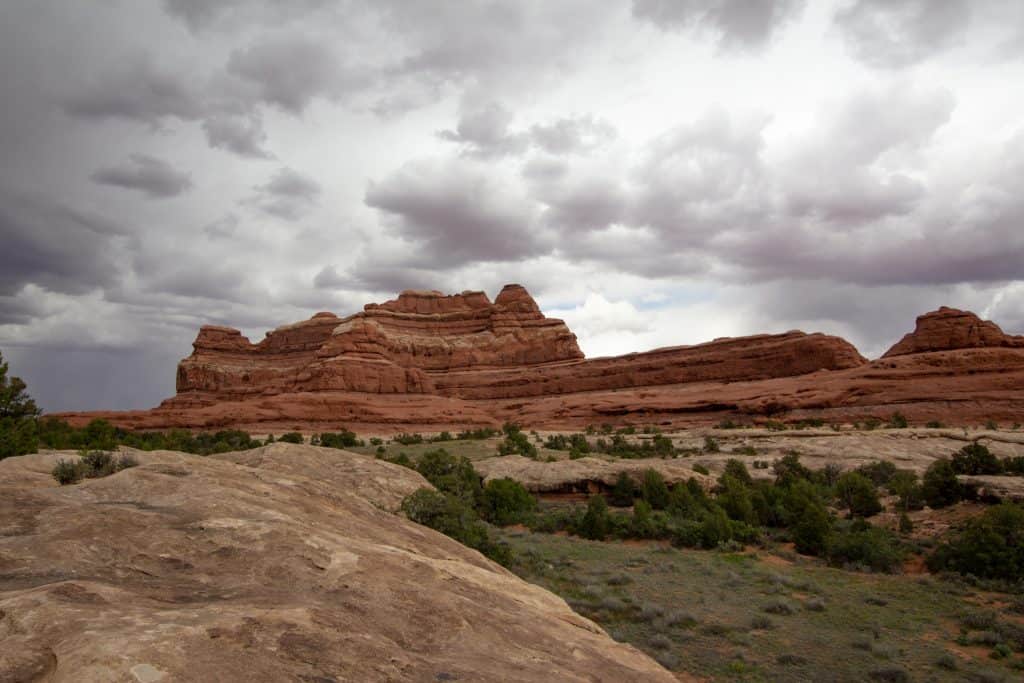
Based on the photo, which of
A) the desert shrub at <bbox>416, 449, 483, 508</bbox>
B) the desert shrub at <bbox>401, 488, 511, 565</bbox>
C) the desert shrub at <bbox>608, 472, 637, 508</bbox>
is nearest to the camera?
the desert shrub at <bbox>401, 488, 511, 565</bbox>

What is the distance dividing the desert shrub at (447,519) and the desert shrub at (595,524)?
5.70 metres

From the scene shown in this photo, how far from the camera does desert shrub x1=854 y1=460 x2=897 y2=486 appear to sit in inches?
1085

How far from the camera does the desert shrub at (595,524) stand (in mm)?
19172

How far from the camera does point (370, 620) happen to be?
3924mm

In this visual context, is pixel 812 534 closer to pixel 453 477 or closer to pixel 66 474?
pixel 453 477

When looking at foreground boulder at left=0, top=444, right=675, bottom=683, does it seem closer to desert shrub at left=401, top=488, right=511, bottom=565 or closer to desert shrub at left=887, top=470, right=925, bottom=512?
desert shrub at left=401, top=488, right=511, bottom=565

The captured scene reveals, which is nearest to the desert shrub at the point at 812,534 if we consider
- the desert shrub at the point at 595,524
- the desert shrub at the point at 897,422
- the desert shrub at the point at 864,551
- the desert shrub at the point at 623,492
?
the desert shrub at the point at 864,551

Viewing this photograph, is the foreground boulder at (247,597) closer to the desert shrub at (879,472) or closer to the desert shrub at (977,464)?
the desert shrub at (977,464)

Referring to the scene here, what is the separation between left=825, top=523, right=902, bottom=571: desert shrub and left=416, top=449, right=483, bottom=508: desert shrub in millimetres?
11032

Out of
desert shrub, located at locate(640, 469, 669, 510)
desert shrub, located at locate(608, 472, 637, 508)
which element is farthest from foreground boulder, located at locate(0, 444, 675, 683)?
desert shrub, located at locate(608, 472, 637, 508)

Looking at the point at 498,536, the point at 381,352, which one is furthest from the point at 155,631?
the point at 381,352

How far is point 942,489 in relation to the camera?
2108cm

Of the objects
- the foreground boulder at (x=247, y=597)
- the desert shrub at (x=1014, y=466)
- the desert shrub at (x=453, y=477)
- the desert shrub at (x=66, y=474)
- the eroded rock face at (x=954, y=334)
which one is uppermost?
the eroded rock face at (x=954, y=334)

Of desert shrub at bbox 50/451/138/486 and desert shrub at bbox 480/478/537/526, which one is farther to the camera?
desert shrub at bbox 480/478/537/526
